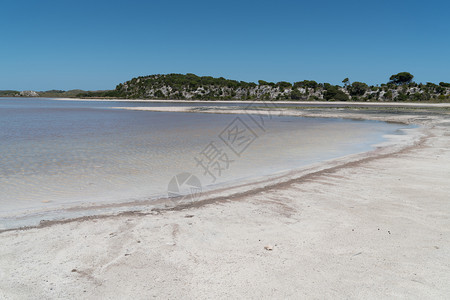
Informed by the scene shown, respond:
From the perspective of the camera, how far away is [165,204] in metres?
5.37

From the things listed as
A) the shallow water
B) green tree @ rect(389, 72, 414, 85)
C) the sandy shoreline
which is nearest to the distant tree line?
green tree @ rect(389, 72, 414, 85)

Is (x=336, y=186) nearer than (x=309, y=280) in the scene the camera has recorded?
No

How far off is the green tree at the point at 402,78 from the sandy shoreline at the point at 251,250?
277 feet

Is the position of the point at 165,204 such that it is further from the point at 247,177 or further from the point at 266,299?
the point at 266,299

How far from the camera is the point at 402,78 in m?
78.2

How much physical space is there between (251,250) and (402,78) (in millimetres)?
88216

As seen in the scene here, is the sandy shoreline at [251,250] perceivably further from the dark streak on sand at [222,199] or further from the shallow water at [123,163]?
the shallow water at [123,163]

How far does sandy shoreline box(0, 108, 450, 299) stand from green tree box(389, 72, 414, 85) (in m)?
84.5

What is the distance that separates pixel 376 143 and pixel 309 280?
10778 millimetres

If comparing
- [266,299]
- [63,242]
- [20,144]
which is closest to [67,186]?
[63,242]

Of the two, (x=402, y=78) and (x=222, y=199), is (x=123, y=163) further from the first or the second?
(x=402, y=78)

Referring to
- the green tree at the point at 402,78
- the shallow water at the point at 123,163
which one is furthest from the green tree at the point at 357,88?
the shallow water at the point at 123,163

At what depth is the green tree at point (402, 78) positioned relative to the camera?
3056 inches

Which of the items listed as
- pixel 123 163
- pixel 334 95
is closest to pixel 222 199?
pixel 123 163
